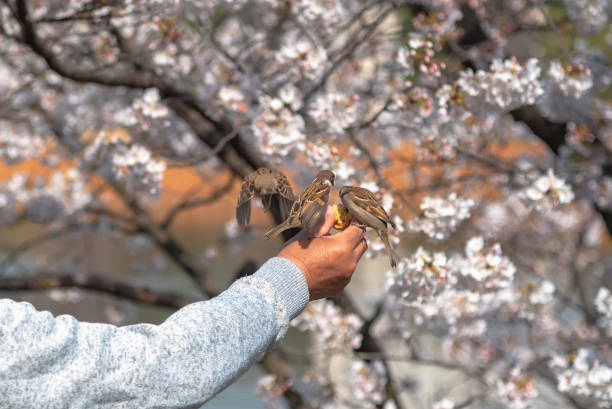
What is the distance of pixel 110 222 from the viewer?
5301mm

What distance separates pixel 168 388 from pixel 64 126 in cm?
391

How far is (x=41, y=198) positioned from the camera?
18.0ft

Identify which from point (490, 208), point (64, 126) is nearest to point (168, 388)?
point (64, 126)

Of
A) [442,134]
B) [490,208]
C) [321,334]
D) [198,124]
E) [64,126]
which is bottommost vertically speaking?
[490,208]

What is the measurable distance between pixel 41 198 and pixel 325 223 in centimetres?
437

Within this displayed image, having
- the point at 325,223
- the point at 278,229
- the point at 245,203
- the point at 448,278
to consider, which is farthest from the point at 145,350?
the point at 448,278

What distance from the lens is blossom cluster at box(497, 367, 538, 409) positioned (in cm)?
321

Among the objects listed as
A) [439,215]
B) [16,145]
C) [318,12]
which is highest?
[318,12]

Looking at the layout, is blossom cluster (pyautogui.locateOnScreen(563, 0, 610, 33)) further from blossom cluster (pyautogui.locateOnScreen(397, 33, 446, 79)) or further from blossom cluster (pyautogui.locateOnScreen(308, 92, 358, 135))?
blossom cluster (pyautogui.locateOnScreen(308, 92, 358, 135))

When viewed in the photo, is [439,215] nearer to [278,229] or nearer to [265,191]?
[265,191]

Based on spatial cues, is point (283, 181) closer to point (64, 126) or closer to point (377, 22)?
point (377, 22)

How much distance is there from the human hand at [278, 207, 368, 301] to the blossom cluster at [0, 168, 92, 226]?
409cm

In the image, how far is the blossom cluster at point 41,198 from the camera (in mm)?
5477

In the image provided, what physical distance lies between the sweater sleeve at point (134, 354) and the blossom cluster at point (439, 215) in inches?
52.1
